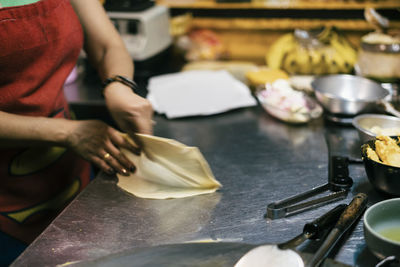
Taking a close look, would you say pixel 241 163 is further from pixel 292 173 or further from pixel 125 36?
pixel 125 36

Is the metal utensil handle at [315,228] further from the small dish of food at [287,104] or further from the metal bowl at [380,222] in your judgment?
the small dish of food at [287,104]

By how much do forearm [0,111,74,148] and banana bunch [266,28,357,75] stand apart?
4.11ft

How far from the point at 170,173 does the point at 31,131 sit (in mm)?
403

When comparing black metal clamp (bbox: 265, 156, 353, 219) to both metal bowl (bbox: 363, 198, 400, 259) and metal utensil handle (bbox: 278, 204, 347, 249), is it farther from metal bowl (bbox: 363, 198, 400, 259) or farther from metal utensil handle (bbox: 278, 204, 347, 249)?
metal bowl (bbox: 363, 198, 400, 259)

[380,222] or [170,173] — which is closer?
[380,222]

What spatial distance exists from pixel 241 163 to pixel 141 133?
329mm

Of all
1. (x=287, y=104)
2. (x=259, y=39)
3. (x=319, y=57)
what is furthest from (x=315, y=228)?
(x=259, y=39)

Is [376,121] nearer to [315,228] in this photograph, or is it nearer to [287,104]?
[287,104]

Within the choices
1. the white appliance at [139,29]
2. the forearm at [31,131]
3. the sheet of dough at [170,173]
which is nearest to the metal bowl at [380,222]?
the sheet of dough at [170,173]

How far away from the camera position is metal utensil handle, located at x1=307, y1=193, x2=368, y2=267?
2.72 ft

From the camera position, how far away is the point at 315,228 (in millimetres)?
924

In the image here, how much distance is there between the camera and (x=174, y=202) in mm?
1121

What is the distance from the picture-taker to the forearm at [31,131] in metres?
1.17

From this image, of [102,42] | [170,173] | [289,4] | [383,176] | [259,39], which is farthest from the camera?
[259,39]
